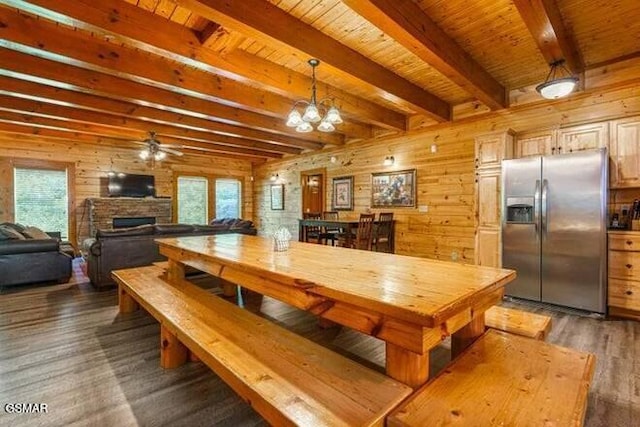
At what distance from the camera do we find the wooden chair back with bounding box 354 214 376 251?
491cm

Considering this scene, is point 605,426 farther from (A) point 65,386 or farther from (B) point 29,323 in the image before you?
(B) point 29,323

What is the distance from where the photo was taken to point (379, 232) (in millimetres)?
5340

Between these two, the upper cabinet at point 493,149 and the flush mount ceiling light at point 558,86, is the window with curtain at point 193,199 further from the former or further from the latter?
the flush mount ceiling light at point 558,86

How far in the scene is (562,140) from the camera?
380cm

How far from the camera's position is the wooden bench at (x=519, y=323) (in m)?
1.86

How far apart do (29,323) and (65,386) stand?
1535 mm

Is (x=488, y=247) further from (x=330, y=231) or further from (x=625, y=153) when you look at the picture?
(x=330, y=231)

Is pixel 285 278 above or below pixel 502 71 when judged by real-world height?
below

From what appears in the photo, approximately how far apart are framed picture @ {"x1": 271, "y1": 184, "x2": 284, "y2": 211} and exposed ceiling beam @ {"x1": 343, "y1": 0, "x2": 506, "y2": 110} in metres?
5.68

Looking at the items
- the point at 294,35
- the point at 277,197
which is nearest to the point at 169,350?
the point at 294,35

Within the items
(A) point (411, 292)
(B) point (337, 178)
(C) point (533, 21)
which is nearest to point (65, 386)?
(A) point (411, 292)

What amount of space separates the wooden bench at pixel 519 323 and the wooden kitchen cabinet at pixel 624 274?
1.88 metres

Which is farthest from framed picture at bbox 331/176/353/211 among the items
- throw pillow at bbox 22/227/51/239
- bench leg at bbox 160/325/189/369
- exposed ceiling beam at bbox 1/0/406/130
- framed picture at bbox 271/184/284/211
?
throw pillow at bbox 22/227/51/239

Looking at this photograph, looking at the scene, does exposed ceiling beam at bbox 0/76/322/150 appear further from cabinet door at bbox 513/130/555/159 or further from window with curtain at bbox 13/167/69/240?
cabinet door at bbox 513/130/555/159
